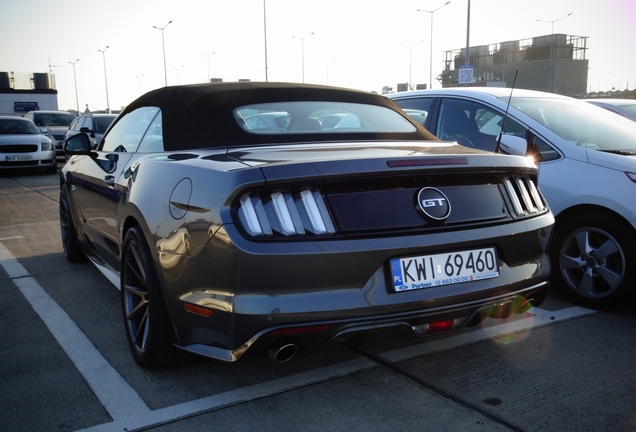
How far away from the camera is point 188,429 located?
2.67m

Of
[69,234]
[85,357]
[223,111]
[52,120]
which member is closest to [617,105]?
[223,111]

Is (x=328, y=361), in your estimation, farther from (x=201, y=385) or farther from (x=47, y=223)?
(x=47, y=223)

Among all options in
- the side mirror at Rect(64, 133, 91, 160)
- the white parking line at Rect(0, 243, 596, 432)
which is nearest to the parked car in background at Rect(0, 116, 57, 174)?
the side mirror at Rect(64, 133, 91, 160)

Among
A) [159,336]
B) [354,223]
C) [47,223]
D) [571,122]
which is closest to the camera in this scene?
[354,223]

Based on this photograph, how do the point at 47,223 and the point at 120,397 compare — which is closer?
the point at 120,397

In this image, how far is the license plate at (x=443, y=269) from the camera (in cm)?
266

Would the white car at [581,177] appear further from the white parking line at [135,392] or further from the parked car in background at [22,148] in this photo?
the parked car in background at [22,148]

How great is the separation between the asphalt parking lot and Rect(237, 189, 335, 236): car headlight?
0.55m

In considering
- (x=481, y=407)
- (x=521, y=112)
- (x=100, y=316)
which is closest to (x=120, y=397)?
(x=100, y=316)

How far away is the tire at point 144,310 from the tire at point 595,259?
9.33 feet

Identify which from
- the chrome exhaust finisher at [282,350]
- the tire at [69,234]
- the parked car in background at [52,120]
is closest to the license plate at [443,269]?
the chrome exhaust finisher at [282,350]

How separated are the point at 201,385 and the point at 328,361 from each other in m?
0.71

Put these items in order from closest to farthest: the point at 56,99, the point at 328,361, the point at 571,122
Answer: the point at 328,361 < the point at 571,122 < the point at 56,99

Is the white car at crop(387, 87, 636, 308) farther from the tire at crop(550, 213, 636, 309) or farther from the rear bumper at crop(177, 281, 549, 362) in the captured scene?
the rear bumper at crop(177, 281, 549, 362)
